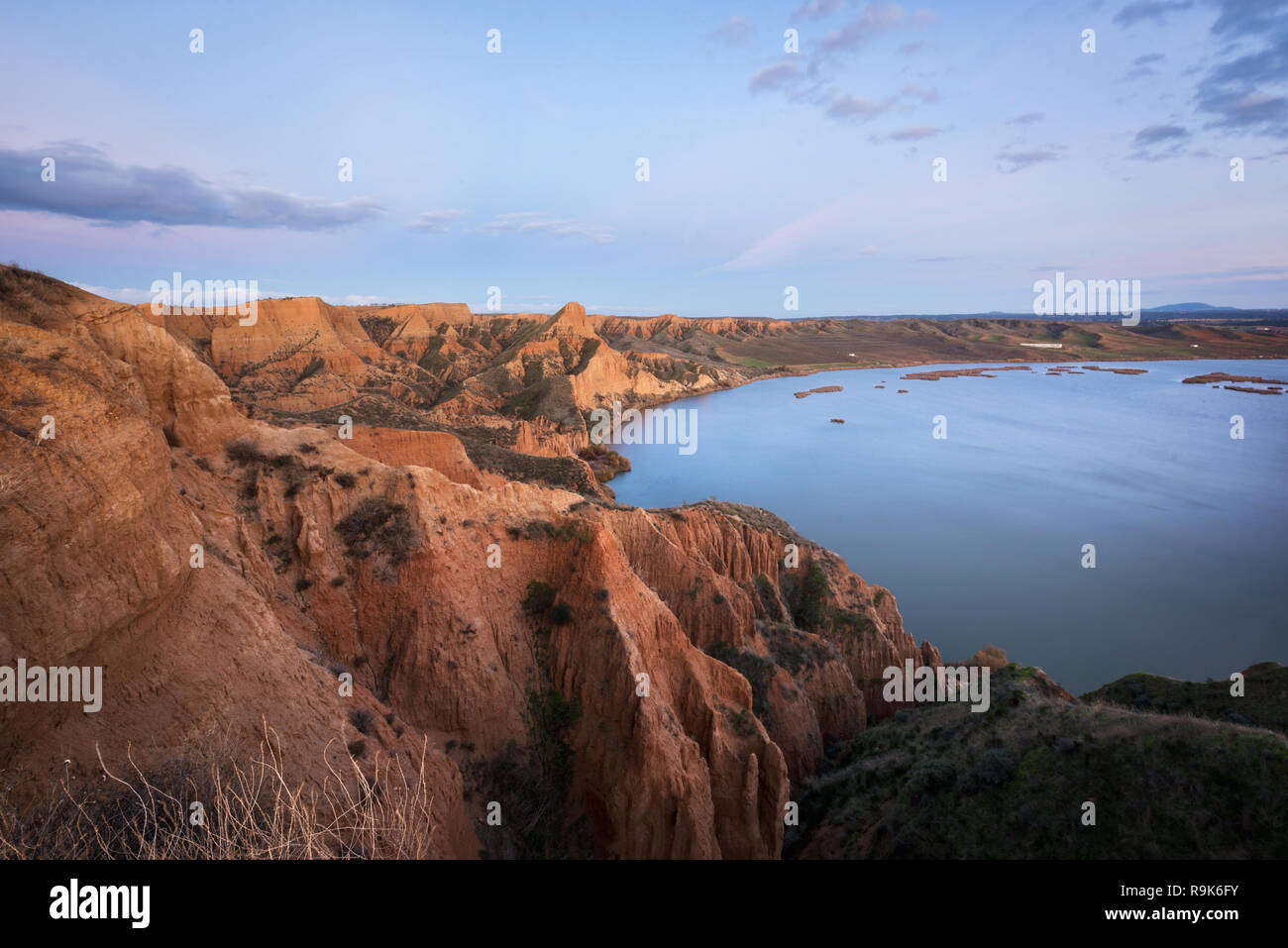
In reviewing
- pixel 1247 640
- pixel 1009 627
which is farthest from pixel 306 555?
pixel 1247 640

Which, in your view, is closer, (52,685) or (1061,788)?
(52,685)

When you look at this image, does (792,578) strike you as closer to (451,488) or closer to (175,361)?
(451,488)

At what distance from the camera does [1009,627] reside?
30.8 metres

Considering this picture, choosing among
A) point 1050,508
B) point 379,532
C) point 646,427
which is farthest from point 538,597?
point 646,427

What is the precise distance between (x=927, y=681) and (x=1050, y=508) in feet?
102

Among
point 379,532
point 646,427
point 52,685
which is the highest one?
point 646,427

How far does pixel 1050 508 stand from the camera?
46500 millimetres

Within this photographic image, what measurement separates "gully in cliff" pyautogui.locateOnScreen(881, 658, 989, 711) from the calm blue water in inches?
255

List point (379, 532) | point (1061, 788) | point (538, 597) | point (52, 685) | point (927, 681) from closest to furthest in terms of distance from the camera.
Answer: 1. point (52, 685)
2. point (1061, 788)
3. point (379, 532)
4. point (538, 597)
5. point (927, 681)

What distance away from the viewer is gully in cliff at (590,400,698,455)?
75000 millimetres

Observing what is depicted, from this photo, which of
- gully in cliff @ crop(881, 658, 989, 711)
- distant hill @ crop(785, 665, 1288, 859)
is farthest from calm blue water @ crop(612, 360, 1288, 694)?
distant hill @ crop(785, 665, 1288, 859)

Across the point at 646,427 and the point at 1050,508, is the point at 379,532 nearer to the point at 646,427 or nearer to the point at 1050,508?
the point at 1050,508

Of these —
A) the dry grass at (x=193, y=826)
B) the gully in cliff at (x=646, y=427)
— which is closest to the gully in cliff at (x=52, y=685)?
the dry grass at (x=193, y=826)
